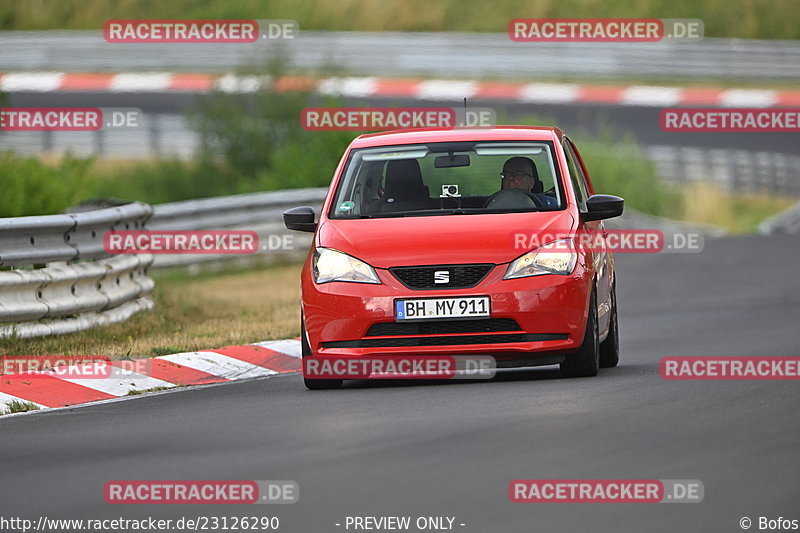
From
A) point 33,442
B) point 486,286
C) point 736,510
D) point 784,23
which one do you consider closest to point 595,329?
point 486,286

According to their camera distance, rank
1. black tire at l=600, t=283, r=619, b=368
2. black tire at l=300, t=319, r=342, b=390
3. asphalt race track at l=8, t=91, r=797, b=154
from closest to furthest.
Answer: black tire at l=300, t=319, r=342, b=390
black tire at l=600, t=283, r=619, b=368
asphalt race track at l=8, t=91, r=797, b=154

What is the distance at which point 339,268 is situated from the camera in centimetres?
1097

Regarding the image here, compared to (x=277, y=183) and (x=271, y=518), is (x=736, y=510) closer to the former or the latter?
(x=271, y=518)

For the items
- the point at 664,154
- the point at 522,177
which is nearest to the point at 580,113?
the point at 664,154

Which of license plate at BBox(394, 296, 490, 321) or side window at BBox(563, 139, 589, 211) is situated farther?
side window at BBox(563, 139, 589, 211)

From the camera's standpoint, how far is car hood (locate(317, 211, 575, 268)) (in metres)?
10.7

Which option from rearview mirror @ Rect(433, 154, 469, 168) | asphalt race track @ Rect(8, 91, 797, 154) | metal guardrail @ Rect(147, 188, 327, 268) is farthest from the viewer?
asphalt race track @ Rect(8, 91, 797, 154)

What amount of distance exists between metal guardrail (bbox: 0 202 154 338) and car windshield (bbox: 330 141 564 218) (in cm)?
277

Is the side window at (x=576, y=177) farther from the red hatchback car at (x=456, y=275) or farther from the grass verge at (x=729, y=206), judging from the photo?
the grass verge at (x=729, y=206)

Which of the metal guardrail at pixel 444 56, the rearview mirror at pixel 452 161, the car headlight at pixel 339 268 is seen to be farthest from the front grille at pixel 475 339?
the metal guardrail at pixel 444 56

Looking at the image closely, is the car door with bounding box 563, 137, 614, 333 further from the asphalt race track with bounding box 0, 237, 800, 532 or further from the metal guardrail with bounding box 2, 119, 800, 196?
the metal guardrail with bounding box 2, 119, 800, 196

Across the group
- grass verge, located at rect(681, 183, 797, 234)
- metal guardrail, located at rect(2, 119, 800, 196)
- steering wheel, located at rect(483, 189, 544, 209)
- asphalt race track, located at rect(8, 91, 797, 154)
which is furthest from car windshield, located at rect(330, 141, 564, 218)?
asphalt race track, located at rect(8, 91, 797, 154)

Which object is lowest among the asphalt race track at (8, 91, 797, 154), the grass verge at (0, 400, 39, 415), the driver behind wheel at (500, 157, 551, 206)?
the grass verge at (0, 400, 39, 415)

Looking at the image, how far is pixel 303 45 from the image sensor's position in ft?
141
